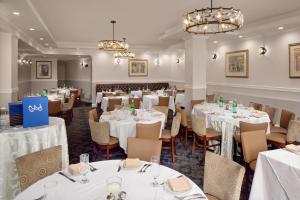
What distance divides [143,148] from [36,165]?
3.79ft

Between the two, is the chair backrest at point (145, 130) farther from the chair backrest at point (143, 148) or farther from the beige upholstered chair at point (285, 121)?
the beige upholstered chair at point (285, 121)

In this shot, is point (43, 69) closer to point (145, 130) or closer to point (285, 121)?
point (145, 130)

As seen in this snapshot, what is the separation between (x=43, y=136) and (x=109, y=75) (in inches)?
409

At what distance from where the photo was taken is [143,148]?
2.91 metres

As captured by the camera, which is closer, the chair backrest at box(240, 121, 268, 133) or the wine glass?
the wine glass

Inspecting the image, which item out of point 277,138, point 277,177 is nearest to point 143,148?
point 277,177

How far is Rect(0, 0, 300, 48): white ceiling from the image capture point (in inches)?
209

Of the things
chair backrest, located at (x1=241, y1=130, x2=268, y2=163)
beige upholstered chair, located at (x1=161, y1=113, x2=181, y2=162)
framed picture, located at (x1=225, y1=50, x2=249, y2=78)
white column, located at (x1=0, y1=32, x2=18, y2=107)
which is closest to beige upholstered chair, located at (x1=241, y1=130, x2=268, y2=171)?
chair backrest, located at (x1=241, y1=130, x2=268, y2=163)

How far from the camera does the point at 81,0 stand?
5250 mm

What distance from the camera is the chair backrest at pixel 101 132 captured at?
419 cm

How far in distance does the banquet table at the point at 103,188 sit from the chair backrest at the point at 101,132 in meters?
1.92

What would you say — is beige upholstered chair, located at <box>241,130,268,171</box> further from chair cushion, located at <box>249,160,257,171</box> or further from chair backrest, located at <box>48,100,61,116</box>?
chair backrest, located at <box>48,100,61,116</box>

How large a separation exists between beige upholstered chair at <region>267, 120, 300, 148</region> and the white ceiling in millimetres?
2777

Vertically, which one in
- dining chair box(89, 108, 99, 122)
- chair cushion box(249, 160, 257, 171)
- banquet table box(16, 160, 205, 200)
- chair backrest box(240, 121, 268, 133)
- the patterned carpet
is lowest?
the patterned carpet
